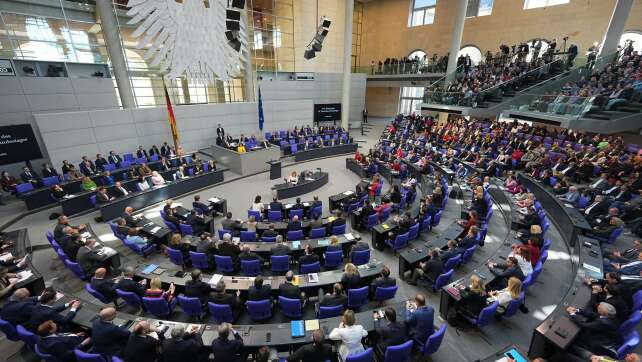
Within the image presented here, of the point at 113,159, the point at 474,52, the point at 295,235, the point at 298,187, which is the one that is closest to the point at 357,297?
the point at 295,235

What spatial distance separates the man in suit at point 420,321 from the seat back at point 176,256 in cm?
566

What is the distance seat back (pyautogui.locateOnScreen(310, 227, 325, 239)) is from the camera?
8195 millimetres

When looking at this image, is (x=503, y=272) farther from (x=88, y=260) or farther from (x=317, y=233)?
(x=88, y=260)

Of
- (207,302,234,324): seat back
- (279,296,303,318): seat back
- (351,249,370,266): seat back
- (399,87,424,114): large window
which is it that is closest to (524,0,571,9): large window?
(399,87,424,114): large window

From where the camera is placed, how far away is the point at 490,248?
8492mm

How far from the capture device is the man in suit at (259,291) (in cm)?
532

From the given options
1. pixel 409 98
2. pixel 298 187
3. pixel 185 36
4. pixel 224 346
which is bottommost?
pixel 298 187

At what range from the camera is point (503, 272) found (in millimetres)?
5906

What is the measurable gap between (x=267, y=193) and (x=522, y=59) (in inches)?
806

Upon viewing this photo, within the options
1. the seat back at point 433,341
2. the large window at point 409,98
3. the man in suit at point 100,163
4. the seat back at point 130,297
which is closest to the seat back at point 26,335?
the seat back at point 130,297

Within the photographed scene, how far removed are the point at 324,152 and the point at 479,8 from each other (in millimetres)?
19854

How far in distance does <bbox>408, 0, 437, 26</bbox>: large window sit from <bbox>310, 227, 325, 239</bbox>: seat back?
2854 centimetres

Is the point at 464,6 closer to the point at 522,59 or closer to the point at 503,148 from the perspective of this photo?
the point at 522,59

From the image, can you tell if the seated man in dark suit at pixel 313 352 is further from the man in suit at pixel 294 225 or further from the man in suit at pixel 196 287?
the man in suit at pixel 294 225
